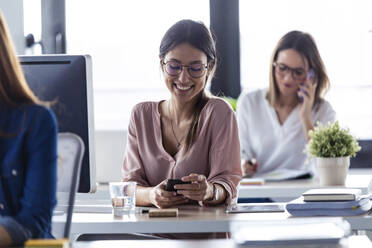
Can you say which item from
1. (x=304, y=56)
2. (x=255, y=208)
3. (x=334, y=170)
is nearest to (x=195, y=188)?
(x=255, y=208)

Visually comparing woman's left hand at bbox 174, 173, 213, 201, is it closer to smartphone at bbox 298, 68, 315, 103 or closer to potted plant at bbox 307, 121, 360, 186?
potted plant at bbox 307, 121, 360, 186

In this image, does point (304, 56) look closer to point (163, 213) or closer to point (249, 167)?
point (249, 167)

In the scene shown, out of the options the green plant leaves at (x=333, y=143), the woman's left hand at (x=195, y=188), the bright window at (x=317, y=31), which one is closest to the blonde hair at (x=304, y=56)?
the green plant leaves at (x=333, y=143)

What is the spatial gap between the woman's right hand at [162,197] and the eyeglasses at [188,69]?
1.38ft

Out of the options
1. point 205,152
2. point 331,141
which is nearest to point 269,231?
point 205,152

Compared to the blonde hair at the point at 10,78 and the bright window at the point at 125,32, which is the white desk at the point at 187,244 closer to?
the blonde hair at the point at 10,78

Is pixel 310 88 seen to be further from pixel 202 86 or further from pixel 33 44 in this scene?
pixel 33 44

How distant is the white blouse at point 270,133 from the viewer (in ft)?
12.8

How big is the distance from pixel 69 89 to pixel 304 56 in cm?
201

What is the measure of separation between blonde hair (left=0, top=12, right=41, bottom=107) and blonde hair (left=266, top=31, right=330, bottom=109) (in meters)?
2.37

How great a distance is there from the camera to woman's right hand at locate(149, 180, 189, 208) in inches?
96.2

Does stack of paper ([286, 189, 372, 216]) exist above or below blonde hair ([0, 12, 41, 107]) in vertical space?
below

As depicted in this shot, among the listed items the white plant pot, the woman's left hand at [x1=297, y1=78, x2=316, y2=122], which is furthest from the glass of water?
the woman's left hand at [x1=297, y1=78, x2=316, y2=122]

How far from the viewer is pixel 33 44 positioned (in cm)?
480
